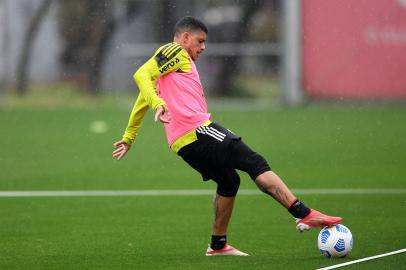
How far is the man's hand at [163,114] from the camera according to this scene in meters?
8.51

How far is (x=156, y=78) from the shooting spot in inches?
354

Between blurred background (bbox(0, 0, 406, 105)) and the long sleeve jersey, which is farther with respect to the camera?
blurred background (bbox(0, 0, 406, 105))

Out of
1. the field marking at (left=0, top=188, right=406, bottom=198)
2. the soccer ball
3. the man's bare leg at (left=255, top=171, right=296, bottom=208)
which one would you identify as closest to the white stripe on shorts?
the man's bare leg at (left=255, top=171, right=296, bottom=208)

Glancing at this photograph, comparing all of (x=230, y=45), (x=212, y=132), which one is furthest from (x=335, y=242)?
(x=230, y=45)

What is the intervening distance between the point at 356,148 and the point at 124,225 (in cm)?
848

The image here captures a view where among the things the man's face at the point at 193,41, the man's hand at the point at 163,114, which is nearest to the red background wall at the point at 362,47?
the man's face at the point at 193,41

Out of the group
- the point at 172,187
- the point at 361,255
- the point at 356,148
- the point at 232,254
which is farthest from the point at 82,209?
the point at 356,148

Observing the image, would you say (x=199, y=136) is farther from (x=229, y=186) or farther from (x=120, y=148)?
(x=120, y=148)

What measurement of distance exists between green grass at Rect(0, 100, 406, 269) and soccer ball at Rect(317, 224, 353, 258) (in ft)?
0.61

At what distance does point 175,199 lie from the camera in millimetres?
13031

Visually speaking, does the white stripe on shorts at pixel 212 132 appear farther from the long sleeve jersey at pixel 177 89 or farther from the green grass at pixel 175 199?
the green grass at pixel 175 199

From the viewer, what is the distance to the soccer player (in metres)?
8.80

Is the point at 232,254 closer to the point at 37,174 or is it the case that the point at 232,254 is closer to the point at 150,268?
the point at 150,268

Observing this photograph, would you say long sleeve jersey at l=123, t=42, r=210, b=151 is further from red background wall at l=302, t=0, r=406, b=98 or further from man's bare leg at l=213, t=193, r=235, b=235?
red background wall at l=302, t=0, r=406, b=98
